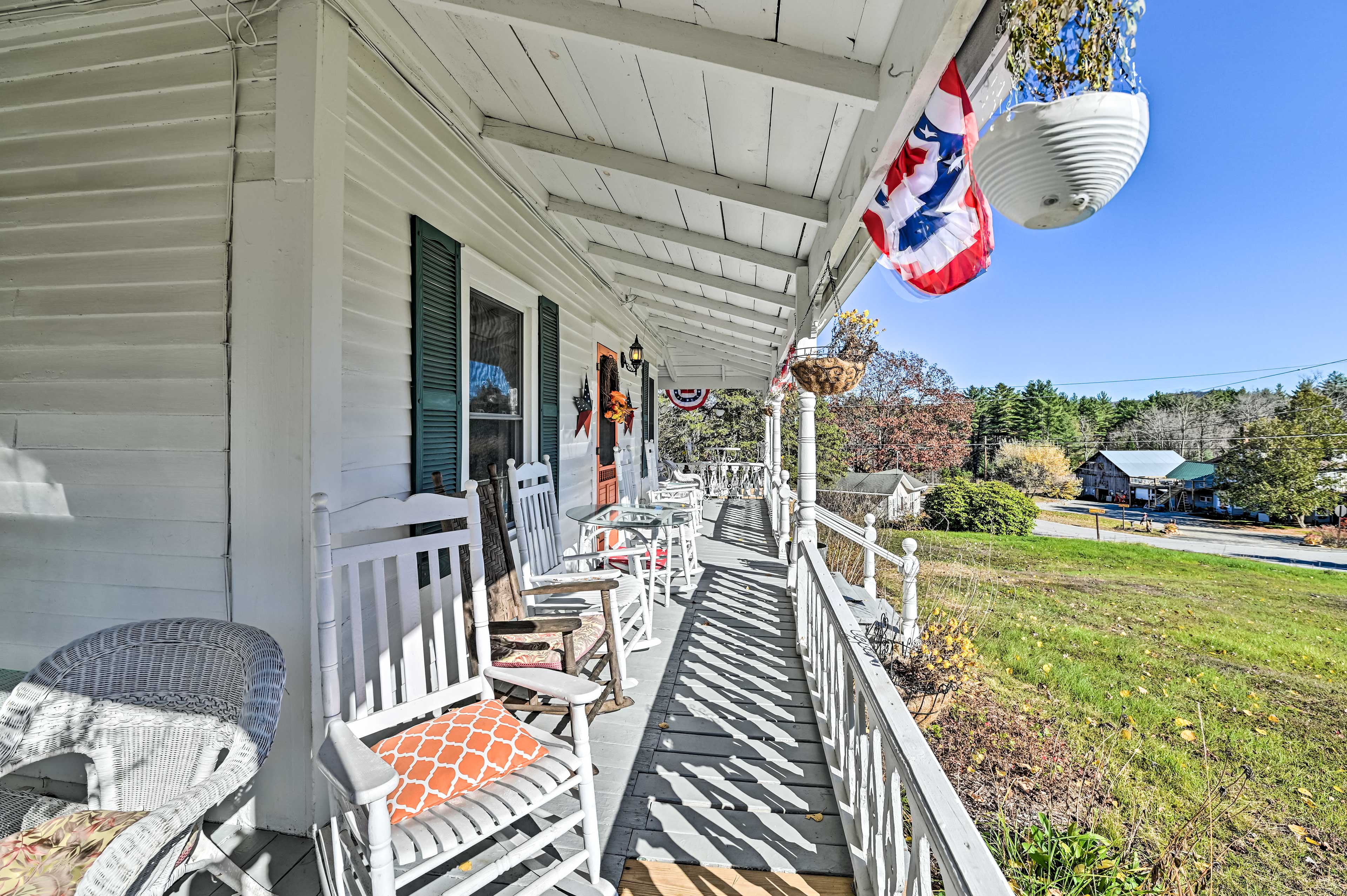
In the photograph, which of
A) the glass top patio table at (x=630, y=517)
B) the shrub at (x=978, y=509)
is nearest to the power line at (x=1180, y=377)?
the shrub at (x=978, y=509)

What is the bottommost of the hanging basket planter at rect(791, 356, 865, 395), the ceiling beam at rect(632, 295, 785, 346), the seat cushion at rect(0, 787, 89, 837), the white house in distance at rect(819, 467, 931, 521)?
the white house in distance at rect(819, 467, 931, 521)

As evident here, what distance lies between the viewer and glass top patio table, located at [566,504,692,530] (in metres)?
3.78

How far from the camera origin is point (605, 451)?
19.6ft

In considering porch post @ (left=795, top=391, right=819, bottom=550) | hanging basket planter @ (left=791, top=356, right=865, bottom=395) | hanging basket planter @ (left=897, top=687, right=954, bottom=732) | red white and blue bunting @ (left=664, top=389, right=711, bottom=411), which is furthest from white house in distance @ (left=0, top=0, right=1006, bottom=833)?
red white and blue bunting @ (left=664, top=389, right=711, bottom=411)

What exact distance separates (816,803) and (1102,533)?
3202 cm

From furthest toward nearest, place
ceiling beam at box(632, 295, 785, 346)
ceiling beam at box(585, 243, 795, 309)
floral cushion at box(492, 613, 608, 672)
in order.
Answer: ceiling beam at box(632, 295, 785, 346) → ceiling beam at box(585, 243, 795, 309) → floral cushion at box(492, 613, 608, 672)

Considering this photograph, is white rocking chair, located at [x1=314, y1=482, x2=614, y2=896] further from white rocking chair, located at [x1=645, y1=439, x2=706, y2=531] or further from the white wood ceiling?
white rocking chair, located at [x1=645, y1=439, x2=706, y2=531]

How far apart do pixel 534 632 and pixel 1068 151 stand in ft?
6.45

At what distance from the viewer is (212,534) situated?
1796 mm

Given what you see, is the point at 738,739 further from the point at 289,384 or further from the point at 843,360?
the point at 289,384

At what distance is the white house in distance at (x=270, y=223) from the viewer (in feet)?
5.58

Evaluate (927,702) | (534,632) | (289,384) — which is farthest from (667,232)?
(927,702)

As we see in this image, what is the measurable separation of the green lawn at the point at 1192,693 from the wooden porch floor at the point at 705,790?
1.47 m

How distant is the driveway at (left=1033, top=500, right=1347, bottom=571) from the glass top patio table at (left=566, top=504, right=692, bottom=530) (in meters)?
24.7
